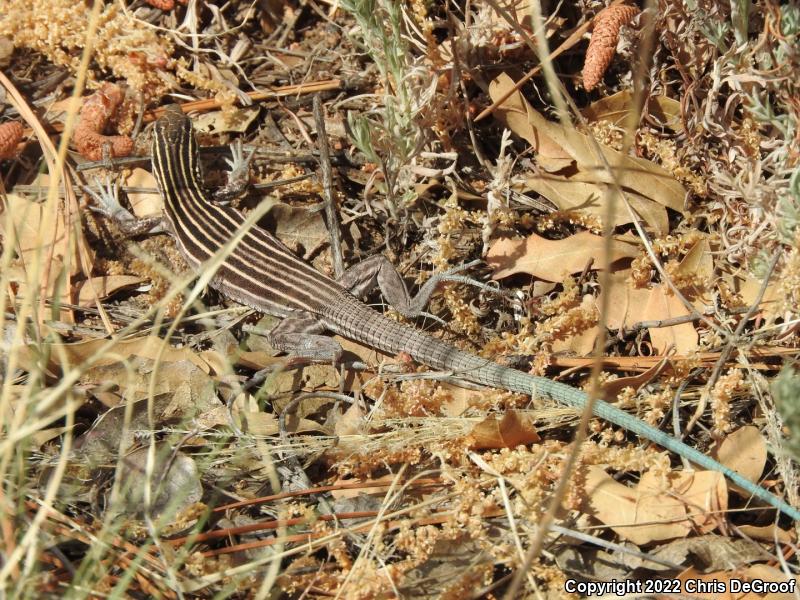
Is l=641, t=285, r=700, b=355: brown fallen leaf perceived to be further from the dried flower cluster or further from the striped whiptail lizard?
the dried flower cluster

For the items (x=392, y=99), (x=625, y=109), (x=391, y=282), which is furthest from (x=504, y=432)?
(x=625, y=109)

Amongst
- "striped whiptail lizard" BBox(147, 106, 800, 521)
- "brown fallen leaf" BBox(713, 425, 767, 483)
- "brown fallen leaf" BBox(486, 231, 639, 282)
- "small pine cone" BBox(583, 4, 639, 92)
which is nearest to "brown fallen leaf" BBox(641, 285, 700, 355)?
"brown fallen leaf" BBox(486, 231, 639, 282)

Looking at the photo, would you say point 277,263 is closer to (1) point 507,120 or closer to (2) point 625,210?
(1) point 507,120

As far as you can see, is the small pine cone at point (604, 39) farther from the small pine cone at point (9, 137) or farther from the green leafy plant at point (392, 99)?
the small pine cone at point (9, 137)

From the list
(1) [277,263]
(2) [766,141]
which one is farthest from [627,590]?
(1) [277,263]

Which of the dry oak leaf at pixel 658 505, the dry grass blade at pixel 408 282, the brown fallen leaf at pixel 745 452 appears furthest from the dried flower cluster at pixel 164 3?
the brown fallen leaf at pixel 745 452

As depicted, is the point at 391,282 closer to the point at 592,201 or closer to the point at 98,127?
the point at 592,201
